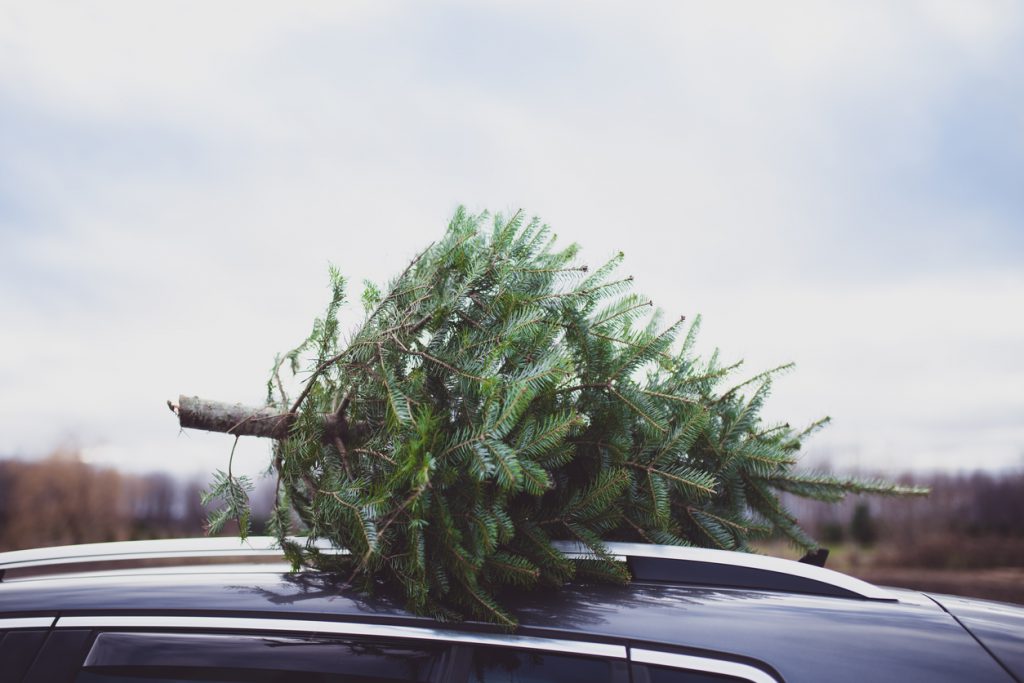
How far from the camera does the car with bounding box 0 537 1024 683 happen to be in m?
1.74

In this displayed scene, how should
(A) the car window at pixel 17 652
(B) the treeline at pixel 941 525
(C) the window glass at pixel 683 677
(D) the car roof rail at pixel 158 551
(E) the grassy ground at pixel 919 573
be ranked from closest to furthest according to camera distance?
(C) the window glass at pixel 683 677, (A) the car window at pixel 17 652, (D) the car roof rail at pixel 158 551, (E) the grassy ground at pixel 919 573, (B) the treeline at pixel 941 525

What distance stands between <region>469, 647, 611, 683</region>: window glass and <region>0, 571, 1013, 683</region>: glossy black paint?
0.06 m

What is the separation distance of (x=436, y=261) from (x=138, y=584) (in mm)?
1314

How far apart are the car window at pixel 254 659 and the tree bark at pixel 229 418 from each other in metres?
0.69

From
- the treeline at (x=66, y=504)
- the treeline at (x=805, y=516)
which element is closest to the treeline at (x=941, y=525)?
the treeline at (x=805, y=516)

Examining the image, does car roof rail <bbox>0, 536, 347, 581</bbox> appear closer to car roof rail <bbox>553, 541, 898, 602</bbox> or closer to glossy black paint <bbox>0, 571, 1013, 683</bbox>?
glossy black paint <bbox>0, 571, 1013, 683</bbox>

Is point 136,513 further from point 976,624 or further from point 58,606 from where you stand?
point 976,624

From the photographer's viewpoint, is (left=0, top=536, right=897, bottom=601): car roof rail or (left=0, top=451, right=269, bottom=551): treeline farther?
(left=0, top=451, right=269, bottom=551): treeline

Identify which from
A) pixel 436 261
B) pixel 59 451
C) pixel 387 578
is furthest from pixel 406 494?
pixel 59 451

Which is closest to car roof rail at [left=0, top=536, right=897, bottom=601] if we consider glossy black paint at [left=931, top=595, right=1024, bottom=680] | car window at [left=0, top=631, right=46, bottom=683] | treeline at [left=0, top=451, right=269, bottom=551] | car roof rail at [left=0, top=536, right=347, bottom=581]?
glossy black paint at [left=931, top=595, right=1024, bottom=680]

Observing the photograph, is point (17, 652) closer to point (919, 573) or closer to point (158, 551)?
point (158, 551)

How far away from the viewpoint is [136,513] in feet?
56.2

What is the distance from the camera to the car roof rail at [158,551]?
96.2 inches

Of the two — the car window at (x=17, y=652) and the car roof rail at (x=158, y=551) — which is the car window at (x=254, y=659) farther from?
the car roof rail at (x=158, y=551)
